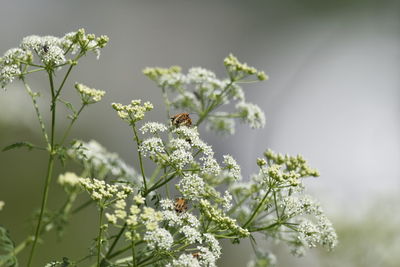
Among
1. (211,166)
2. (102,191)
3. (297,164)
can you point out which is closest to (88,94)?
(102,191)

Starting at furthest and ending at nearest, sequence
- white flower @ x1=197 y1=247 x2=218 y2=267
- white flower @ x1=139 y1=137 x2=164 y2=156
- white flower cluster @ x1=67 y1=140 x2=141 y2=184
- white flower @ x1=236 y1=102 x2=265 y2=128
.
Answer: white flower @ x1=236 y1=102 x2=265 y2=128
white flower cluster @ x1=67 y1=140 x2=141 y2=184
white flower @ x1=139 y1=137 x2=164 y2=156
white flower @ x1=197 y1=247 x2=218 y2=267

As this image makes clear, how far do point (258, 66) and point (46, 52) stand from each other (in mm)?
13208

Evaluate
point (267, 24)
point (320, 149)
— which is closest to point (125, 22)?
point (267, 24)

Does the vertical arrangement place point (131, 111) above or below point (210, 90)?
below

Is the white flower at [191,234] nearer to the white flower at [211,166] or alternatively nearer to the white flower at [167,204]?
the white flower at [167,204]

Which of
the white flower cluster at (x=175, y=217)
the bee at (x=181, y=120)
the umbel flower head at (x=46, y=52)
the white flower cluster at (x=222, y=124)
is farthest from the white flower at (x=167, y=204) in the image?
the white flower cluster at (x=222, y=124)

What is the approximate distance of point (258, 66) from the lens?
50.0 feet

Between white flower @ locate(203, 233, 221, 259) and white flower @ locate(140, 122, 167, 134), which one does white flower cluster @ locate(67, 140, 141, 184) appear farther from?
white flower @ locate(203, 233, 221, 259)

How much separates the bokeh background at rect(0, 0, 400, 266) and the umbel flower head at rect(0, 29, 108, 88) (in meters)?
4.59

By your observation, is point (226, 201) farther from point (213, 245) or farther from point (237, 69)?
point (237, 69)

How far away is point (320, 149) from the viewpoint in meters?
11.9

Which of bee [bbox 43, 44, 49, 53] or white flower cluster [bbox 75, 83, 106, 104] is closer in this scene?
bee [bbox 43, 44, 49, 53]

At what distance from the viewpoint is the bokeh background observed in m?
8.63

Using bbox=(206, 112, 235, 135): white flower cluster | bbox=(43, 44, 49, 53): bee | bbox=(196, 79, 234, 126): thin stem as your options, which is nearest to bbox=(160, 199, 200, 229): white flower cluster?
bbox=(43, 44, 49, 53): bee
